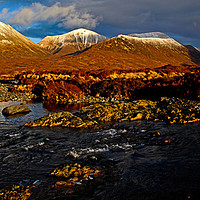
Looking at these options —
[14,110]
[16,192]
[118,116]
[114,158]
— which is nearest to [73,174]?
[16,192]

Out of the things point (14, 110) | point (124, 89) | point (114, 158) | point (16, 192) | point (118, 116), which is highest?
point (124, 89)

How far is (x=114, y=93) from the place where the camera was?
36.4 meters

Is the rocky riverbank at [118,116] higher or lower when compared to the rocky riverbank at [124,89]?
lower

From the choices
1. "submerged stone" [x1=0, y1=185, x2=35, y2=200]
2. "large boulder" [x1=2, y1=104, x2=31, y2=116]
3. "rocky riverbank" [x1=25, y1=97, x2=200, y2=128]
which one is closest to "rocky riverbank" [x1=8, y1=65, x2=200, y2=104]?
"rocky riverbank" [x1=25, y1=97, x2=200, y2=128]

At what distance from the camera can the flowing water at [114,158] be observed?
8.46 m

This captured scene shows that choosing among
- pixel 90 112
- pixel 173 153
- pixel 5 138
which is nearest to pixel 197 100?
pixel 90 112

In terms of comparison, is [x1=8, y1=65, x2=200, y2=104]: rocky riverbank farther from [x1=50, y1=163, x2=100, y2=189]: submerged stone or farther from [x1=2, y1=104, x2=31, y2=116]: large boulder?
[x1=50, y1=163, x2=100, y2=189]: submerged stone

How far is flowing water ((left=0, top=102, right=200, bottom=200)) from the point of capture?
8461 mm

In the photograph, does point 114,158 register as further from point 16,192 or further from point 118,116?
point 118,116

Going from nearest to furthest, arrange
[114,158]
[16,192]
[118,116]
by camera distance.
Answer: [16,192] → [114,158] → [118,116]

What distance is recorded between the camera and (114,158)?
37.6 feet

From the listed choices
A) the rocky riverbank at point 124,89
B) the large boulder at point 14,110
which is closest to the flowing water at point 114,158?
the large boulder at point 14,110

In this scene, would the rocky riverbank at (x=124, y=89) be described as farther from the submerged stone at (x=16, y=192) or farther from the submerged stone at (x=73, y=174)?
the submerged stone at (x=16, y=192)

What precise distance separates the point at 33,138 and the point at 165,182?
32.7ft
